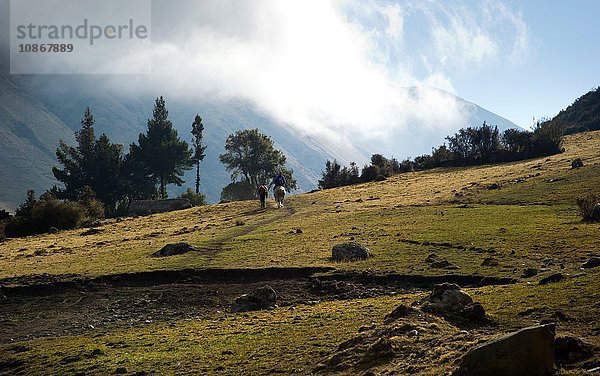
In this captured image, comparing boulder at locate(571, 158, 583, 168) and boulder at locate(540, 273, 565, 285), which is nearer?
boulder at locate(540, 273, 565, 285)

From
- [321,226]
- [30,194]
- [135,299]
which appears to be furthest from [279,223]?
[30,194]

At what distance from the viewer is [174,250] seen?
1469 inches

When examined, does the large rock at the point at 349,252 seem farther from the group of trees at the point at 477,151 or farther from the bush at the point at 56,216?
the group of trees at the point at 477,151

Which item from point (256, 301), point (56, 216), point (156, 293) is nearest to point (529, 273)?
point (256, 301)

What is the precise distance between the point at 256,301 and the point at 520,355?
14326 millimetres

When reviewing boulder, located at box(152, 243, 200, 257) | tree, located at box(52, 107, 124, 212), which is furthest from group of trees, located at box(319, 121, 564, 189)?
boulder, located at box(152, 243, 200, 257)

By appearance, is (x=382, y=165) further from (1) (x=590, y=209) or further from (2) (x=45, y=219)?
(1) (x=590, y=209)

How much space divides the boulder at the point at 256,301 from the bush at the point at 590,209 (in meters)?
22.9

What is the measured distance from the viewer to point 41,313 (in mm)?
26828

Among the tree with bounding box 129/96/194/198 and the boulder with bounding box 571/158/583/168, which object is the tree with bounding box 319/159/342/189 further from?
the boulder with bounding box 571/158/583/168

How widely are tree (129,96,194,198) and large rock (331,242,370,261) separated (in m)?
84.3

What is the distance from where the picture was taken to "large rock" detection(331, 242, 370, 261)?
31078 millimetres

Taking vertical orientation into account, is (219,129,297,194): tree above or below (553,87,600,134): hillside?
below

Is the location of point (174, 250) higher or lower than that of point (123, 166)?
lower
